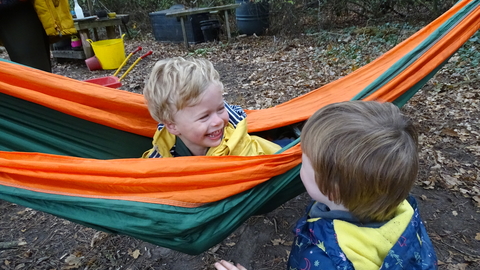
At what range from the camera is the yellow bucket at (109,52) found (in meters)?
5.47

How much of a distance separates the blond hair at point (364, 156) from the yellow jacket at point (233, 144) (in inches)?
23.0

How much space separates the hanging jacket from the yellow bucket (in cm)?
518

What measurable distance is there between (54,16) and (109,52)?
2.91 metres

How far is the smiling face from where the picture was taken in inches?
55.9

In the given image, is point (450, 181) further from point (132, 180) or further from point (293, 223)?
point (132, 180)

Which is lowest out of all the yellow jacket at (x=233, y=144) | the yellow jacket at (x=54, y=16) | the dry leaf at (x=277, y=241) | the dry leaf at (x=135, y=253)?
the dry leaf at (x=277, y=241)

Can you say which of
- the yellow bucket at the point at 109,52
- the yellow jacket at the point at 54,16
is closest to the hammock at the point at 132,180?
the yellow jacket at the point at 54,16

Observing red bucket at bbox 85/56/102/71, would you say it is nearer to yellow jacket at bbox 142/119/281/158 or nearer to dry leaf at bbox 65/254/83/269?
dry leaf at bbox 65/254/83/269

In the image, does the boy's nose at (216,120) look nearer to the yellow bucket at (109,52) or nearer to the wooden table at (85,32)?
the yellow bucket at (109,52)

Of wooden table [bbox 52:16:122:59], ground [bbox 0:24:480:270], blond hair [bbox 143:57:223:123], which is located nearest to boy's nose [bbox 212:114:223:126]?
blond hair [bbox 143:57:223:123]

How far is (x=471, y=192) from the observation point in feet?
6.91

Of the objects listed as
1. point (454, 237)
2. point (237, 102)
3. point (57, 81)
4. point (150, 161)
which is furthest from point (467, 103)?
point (57, 81)

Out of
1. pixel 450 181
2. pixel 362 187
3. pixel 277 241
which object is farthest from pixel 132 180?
pixel 450 181

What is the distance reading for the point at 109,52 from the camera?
550 centimetres
